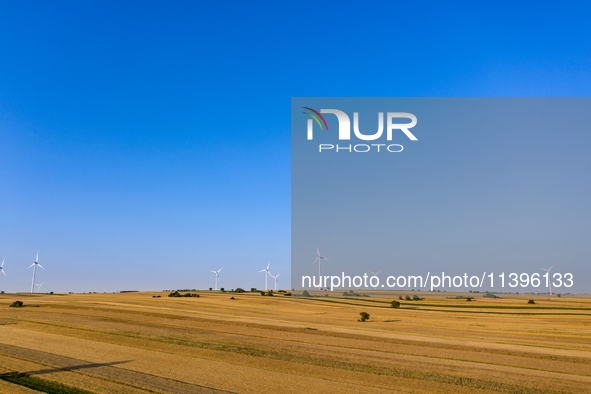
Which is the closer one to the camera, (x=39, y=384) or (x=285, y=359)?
(x=39, y=384)

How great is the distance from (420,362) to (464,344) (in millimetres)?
12357

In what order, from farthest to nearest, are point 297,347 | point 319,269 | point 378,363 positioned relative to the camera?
point 319,269
point 297,347
point 378,363

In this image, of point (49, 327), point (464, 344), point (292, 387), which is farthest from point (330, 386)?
point (49, 327)

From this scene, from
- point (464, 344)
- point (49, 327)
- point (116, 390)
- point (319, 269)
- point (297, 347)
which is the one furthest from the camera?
point (319, 269)

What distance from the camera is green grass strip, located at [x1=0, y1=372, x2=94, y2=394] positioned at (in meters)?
20.5

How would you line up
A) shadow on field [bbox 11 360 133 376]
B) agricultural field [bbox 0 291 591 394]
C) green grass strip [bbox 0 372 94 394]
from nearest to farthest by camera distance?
1. green grass strip [bbox 0 372 94 394]
2. agricultural field [bbox 0 291 591 394]
3. shadow on field [bbox 11 360 133 376]

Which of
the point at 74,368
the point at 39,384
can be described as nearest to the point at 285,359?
the point at 74,368

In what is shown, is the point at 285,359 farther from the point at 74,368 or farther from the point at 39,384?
the point at 39,384

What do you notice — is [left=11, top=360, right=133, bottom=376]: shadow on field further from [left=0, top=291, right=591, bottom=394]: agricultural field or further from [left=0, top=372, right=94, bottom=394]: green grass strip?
[left=0, top=372, right=94, bottom=394]: green grass strip

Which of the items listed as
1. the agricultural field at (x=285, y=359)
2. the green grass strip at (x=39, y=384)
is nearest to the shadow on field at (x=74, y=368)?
the agricultural field at (x=285, y=359)

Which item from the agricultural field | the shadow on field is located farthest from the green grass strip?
A: the shadow on field

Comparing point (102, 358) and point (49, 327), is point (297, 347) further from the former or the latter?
point (49, 327)

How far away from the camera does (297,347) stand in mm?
37062

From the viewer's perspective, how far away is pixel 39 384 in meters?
21.7
